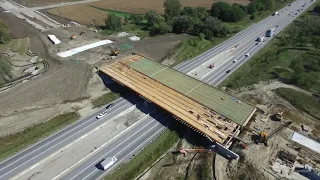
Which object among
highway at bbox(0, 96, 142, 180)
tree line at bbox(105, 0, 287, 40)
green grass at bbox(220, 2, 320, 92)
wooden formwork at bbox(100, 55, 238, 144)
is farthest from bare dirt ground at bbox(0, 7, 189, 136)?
green grass at bbox(220, 2, 320, 92)

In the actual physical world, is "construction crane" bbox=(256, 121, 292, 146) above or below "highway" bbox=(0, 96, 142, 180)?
above

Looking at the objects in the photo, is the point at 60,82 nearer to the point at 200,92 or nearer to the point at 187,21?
the point at 200,92

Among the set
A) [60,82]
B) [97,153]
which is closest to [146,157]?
[97,153]

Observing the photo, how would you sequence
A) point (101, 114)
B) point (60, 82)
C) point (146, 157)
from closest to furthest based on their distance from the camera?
point (146, 157) < point (101, 114) < point (60, 82)

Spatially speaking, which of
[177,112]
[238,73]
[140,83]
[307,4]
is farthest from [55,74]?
[307,4]

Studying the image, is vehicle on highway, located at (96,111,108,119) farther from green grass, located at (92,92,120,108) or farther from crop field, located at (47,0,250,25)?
crop field, located at (47,0,250,25)

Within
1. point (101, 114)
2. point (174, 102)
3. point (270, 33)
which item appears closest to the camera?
point (174, 102)

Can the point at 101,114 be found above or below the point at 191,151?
above
